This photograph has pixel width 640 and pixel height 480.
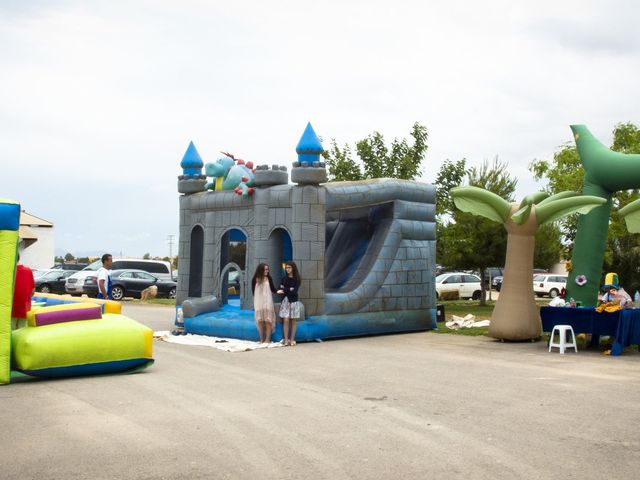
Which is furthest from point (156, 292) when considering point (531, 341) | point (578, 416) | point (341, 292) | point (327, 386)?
point (578, 416)

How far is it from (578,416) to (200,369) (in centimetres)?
573

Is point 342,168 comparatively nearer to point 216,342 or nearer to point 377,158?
point 377,158

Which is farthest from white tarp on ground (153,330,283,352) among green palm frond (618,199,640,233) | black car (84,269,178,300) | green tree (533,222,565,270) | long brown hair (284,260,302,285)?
green tree (533,222,565,270)

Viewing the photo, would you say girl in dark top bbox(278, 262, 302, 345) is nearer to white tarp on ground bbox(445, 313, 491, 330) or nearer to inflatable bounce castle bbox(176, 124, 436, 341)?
inflatable bounce castle bbox(176, 124, 436, 341)

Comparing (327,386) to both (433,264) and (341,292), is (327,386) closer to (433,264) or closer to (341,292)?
(341,292)

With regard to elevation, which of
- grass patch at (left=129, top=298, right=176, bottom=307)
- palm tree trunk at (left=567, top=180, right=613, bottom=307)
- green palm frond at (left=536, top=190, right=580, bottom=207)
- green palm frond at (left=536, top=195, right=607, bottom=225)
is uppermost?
green palm frond at (left=536, top=190, right=580, bottom=207)

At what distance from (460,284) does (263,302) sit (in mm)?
22626

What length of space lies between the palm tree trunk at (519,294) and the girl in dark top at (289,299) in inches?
157

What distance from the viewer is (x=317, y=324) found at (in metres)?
15.7

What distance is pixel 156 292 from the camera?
32.9 metres

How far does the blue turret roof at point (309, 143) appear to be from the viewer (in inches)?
627

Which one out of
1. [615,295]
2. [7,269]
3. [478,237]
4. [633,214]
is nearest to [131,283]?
[478,237]

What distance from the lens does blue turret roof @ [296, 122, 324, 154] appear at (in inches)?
627

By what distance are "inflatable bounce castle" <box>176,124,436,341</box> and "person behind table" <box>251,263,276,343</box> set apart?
0.47 meters
